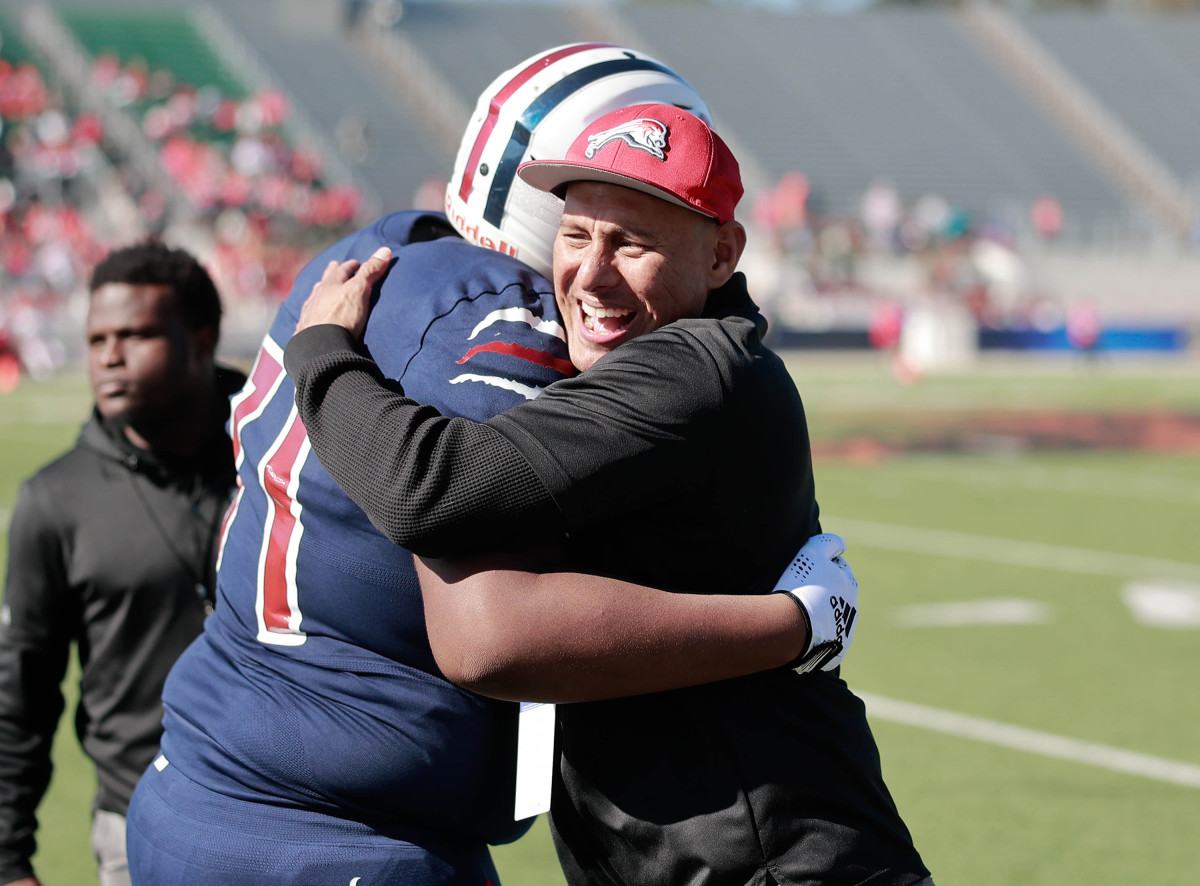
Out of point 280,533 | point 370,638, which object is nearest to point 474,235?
point 280,533

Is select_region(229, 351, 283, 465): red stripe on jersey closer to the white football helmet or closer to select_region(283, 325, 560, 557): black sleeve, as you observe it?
select_region(283, 325, 560, 557): black sleeve

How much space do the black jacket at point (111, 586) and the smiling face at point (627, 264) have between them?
1.43 metres

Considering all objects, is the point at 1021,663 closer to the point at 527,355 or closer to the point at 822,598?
the point at 822,598

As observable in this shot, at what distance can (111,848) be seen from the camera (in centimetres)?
302

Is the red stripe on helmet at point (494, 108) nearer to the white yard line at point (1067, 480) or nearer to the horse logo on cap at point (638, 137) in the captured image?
the horse logo on cap at point (638, 137)

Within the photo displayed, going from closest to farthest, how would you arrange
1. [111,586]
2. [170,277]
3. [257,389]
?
[257,389]
[111,586]
[170,277]

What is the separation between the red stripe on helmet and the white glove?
3.09ft

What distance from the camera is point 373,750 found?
6.39ft

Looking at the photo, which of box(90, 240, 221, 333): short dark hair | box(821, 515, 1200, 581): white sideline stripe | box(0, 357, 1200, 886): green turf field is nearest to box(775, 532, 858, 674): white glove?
box(90, 240, 221, 333): short dark hair

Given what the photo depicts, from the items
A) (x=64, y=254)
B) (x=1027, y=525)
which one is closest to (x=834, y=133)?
(x=64, y=254)

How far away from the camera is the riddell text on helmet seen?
2.47 m

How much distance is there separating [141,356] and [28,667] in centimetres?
73

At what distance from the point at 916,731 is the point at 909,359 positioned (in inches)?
892

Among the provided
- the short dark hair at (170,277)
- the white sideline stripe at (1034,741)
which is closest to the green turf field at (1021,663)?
the white sideline stripe at (1034,741)
